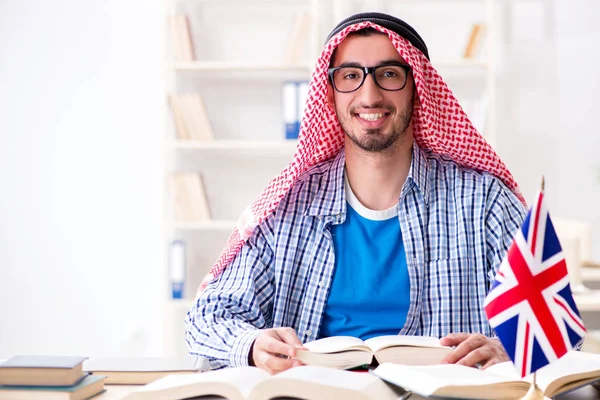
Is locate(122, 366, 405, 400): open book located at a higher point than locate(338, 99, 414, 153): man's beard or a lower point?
lower

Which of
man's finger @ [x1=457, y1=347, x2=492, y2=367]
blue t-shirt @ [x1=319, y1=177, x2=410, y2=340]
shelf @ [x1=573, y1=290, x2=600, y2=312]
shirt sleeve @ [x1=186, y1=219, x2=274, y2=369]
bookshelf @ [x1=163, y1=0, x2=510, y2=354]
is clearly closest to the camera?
man's finger @ [x1=457, y1=347, x2=492, y2=367]

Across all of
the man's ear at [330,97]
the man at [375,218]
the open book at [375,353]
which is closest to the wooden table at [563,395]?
the open book at [375,353]

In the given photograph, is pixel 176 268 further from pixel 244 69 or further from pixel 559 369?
pixel 559 369

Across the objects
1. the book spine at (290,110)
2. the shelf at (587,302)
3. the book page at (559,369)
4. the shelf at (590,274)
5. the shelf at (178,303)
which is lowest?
the shelf at (178,303)

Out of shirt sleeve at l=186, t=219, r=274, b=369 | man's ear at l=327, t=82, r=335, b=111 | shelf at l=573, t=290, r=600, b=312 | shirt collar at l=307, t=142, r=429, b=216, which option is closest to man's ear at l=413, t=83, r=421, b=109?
shirt collar at l=307, t=142, r=429, b=216

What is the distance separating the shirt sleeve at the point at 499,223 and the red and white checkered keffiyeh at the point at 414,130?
0.08 m

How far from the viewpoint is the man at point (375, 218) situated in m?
1.86

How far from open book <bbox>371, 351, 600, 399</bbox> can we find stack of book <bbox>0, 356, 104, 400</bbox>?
18.8 inches

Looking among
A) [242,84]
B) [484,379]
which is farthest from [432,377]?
[242,84]

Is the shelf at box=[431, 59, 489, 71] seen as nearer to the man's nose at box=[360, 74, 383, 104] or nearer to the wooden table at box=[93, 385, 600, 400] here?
the man's nose at box=[360, 74, 383, 104]

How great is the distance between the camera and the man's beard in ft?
6.39

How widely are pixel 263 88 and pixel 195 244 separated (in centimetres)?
100

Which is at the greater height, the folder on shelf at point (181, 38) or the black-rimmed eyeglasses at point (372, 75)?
the folder on shelf at point (181, 38)

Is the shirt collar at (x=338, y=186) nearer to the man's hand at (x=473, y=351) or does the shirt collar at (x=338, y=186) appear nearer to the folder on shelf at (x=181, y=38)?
the man's hand at (x=473, y=351)
